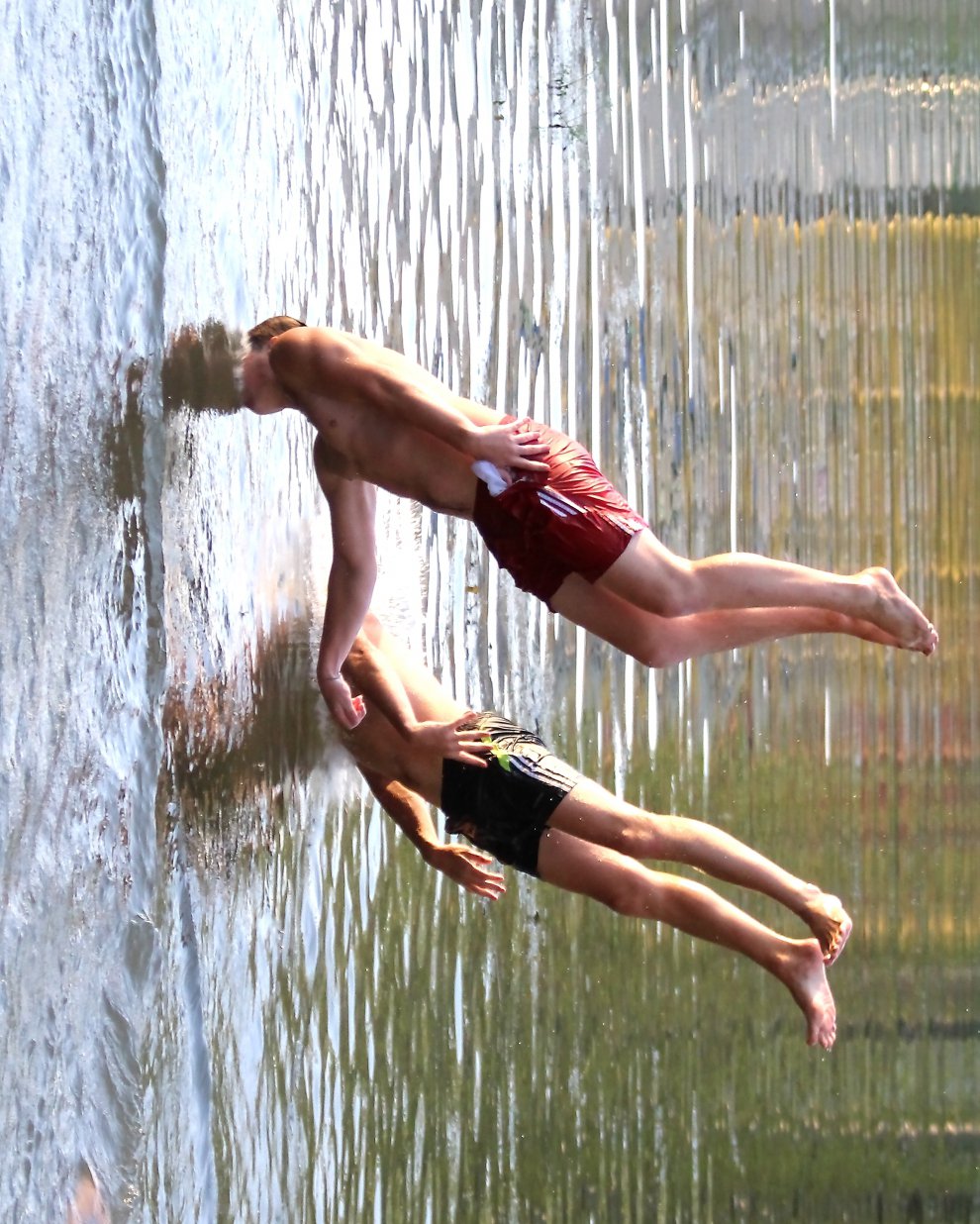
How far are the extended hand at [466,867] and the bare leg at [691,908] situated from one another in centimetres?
5

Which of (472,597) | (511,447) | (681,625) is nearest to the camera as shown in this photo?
(511,447)

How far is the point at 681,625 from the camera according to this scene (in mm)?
1275

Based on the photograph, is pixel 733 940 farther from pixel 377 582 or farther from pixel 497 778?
pixel 377 582

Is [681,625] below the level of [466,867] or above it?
above

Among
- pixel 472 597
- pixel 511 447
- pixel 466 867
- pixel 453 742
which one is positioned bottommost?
pixel 466 867

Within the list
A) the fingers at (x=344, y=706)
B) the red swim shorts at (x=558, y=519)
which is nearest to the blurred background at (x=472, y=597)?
the fingers at (x=344, y=706)

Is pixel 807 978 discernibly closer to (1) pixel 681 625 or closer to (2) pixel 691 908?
(2) pixel 691 908

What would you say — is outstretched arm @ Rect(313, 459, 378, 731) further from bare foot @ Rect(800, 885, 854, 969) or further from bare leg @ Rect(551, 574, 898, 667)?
bare foot @ Rect(800, 885, 854, 969)

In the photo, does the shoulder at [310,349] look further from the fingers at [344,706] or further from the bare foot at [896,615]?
the bare foot at [896,615]

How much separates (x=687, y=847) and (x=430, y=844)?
0.75 ft

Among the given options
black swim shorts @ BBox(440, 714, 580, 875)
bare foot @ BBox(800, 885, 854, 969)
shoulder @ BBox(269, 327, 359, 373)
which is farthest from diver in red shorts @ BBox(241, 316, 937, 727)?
bare foot @ BBox(800, 885, 854, 969)

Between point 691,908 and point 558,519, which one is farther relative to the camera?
point 691,908

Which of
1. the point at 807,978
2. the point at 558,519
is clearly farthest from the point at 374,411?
the point at 807,978

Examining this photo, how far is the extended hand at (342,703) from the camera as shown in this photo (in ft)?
4.10
